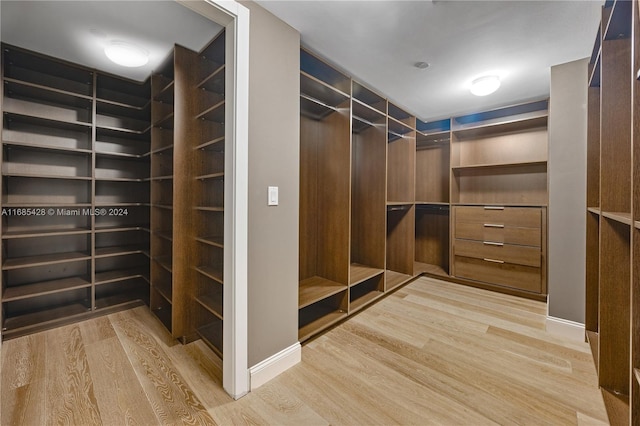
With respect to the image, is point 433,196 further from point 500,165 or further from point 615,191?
point 615,191

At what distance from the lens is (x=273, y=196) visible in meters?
1.69

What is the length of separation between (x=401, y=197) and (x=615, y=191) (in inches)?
93.7

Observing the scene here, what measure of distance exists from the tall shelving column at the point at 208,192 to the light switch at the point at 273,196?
59 centimetres

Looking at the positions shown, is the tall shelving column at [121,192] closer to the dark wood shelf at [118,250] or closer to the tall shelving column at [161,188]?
the dark wood shelf at [118,250]

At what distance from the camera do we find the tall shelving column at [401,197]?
3.55m

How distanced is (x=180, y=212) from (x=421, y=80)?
8.33 ft

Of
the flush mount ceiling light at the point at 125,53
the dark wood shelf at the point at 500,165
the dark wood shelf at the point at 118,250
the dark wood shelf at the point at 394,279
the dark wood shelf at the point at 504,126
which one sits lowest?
the dark wood shelf at the point at 394,279

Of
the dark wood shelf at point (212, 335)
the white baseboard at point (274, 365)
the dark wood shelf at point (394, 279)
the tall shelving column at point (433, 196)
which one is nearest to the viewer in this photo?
the white baseboard at point (274, 365)

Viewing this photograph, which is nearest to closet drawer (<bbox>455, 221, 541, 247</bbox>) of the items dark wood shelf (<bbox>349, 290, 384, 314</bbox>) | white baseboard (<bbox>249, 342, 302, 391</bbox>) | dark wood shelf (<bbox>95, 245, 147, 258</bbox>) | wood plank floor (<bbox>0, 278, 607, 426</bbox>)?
wood plank floor (<bbox>0, 278, 607, 426</bbox>)

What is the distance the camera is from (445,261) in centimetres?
404

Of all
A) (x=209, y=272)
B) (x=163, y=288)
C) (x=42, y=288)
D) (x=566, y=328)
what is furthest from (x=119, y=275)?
(x=566, y=328)

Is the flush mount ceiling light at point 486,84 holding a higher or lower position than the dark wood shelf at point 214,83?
higher

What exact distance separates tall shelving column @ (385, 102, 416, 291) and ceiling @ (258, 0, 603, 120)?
858 millimetres

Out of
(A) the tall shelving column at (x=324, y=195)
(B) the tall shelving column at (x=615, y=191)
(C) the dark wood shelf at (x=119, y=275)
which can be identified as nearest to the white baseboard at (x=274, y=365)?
(A) the tall shelving column at (x=324, y=195)
